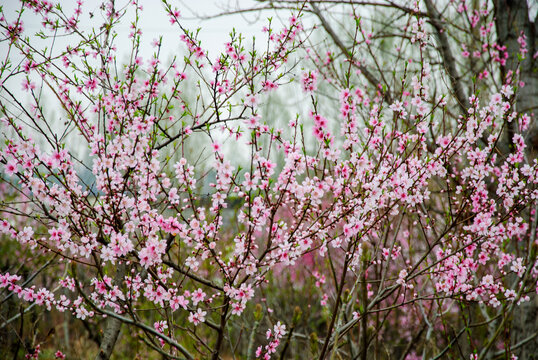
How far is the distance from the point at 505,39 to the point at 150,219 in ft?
17.8

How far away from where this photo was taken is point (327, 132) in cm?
231

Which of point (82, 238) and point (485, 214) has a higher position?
point (485, 214)

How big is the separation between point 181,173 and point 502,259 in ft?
9.48

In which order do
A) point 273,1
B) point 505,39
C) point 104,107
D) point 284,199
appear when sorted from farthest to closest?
point 505,39 < point 273,1 < point 104,107 < point 284,199

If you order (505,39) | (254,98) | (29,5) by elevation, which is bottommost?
(254,98)

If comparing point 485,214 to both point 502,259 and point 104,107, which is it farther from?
point 104,107

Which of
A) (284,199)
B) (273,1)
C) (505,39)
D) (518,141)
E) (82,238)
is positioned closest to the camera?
(82,238)

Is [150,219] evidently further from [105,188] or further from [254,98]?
[254,98]

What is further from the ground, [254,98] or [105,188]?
[254,98]

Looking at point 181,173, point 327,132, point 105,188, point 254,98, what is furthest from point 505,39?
point 105,188

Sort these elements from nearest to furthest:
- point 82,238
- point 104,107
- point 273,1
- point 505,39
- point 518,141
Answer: point 82,238, point 104,107, point 518,141, point 273,1, point 505,39

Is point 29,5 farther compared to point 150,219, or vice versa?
point 29,5

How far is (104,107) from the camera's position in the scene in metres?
2.49

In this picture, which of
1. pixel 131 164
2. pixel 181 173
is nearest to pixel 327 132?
pixel 181 173
